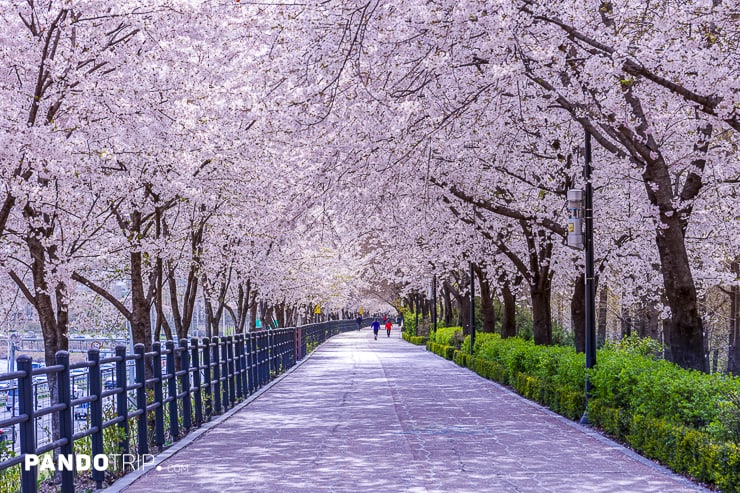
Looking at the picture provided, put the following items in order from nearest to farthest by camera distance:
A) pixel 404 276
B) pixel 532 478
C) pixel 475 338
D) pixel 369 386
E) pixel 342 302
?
pixel 532 478 < pixel 369 386 < pixel 475 338 < pixel 404 276 < pixel 342 302

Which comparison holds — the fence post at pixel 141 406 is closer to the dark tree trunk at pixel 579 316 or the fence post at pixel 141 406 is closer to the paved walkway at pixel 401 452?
the paved walkway at pixel 401 452

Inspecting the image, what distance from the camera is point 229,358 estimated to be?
18.7 meters

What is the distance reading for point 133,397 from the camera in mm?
16141

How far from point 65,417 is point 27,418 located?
3.64 ft

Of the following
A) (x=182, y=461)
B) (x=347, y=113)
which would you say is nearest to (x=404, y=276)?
(x=347, y=113)

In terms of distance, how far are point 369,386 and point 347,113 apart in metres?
10.8

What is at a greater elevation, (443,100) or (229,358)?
(443,100)

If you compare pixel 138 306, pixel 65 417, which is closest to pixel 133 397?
pixel 138 306

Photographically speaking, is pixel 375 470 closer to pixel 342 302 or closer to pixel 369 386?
pixel 369 386

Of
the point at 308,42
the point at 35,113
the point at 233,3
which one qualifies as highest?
the point at 233,3

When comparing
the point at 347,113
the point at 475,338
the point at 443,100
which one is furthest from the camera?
the point at 475,338

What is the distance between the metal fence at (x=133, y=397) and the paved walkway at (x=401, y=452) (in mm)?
467

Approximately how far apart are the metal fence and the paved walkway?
1.53ft

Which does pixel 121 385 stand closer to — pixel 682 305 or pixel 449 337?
pixel 682 305
